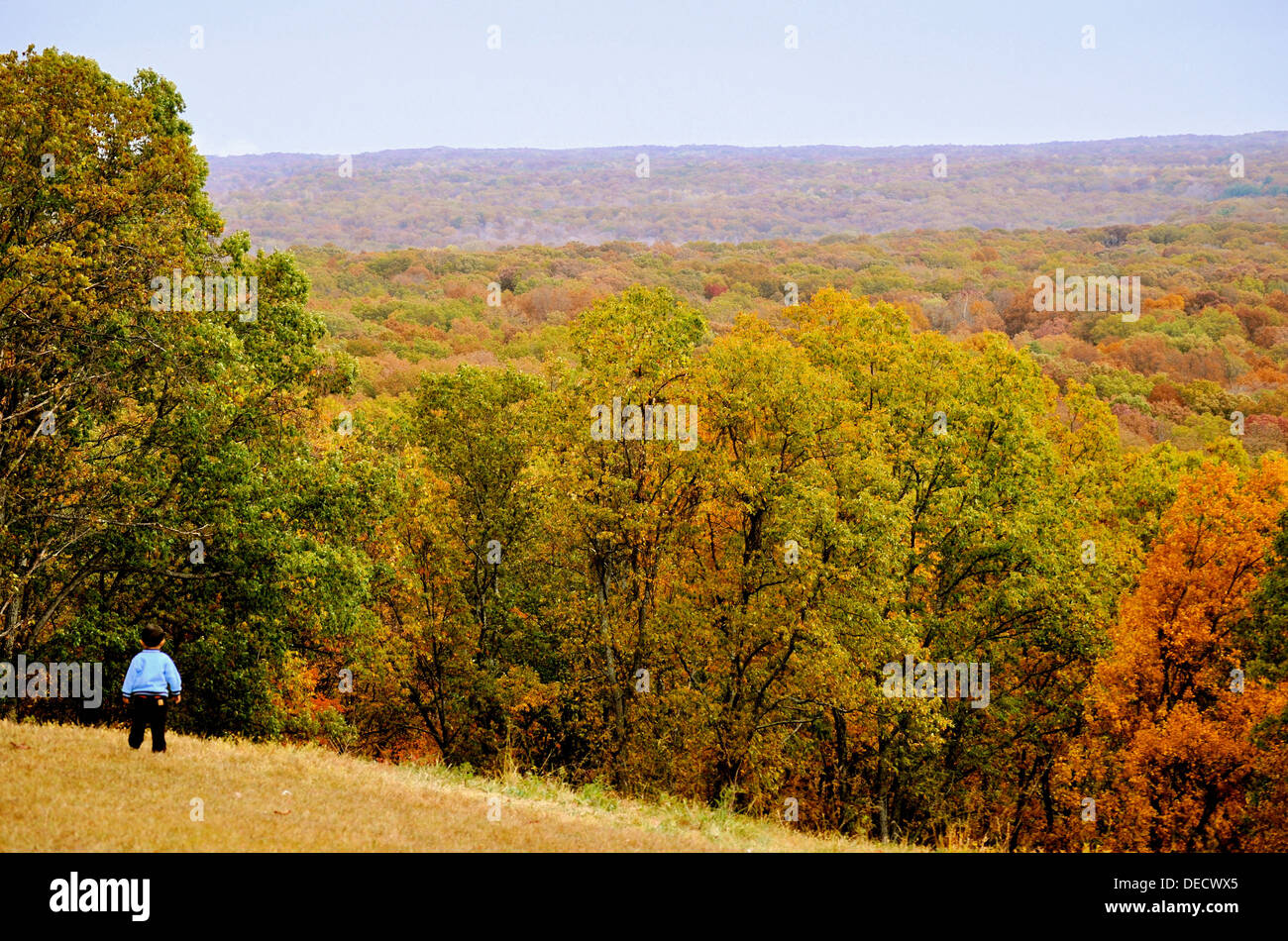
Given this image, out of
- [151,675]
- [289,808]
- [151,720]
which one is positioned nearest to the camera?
[289,808]

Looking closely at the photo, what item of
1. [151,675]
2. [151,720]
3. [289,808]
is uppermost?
[151,675]

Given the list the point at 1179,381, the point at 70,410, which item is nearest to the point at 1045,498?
the point at 70,410

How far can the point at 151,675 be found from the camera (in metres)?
15.4

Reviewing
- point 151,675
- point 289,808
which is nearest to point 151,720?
point 151,675

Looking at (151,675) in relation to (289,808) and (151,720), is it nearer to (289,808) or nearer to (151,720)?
(151,720)

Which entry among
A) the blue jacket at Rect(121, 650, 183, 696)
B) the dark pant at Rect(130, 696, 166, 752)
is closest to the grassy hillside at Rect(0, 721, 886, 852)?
the dark pant at Rect(130, 696, 166, 752)

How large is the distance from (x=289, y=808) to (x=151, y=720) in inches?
150

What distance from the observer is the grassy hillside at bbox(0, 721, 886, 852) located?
12.0 m

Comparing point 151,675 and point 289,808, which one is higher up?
point 151,675

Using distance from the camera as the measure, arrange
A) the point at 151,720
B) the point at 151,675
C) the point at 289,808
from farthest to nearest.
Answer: the point at 151,720 → the point at 151,675 → the point at 289,808

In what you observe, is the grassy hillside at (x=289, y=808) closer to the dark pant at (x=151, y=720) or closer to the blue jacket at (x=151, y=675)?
the dark pant at (x=151, y=720)

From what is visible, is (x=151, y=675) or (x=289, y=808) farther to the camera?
(x=151, y=675)

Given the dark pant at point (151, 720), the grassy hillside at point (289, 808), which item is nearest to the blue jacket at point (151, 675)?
the dark pant at point (151, 720)

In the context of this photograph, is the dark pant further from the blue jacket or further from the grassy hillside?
the blue jacket
